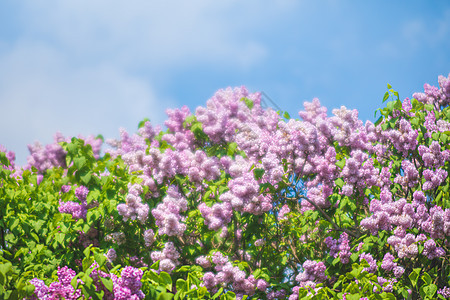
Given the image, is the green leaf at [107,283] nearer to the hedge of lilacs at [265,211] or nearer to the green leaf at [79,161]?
the hedge of lilacs at [265,211]

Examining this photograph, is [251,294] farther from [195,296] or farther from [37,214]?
[37,214]

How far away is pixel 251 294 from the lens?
600 centimetres

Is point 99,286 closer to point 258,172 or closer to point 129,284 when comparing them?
point 129,284

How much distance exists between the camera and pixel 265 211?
611cm

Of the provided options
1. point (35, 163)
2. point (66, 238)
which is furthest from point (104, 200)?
point (35, 163)

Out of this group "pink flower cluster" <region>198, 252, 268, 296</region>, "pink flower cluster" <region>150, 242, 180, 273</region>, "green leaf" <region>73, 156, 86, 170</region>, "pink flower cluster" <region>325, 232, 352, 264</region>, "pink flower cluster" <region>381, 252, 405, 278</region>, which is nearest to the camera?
"pink flower cluster" <region>381, 252, 405, 278</region>

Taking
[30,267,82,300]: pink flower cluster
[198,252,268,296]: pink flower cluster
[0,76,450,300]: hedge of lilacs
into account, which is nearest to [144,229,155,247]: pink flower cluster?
[0,76,450,300]: hedge of lilacs

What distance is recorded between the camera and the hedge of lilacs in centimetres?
575

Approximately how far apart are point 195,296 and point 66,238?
2451 millimetres

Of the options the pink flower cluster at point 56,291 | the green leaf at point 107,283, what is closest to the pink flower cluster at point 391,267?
the green leaf at point 107,283

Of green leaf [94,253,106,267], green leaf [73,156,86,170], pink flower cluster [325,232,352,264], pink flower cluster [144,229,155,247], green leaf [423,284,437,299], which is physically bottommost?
green leaf [423,284,437,299]

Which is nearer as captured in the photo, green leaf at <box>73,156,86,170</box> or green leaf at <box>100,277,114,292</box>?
green leaf at <box>100,277,114,292</box>

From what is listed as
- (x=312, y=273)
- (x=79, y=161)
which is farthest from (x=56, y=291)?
(x=312, y=273)

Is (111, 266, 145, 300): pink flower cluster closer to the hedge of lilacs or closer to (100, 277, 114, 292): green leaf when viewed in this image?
(100, 277, 114, 292): green leaf
